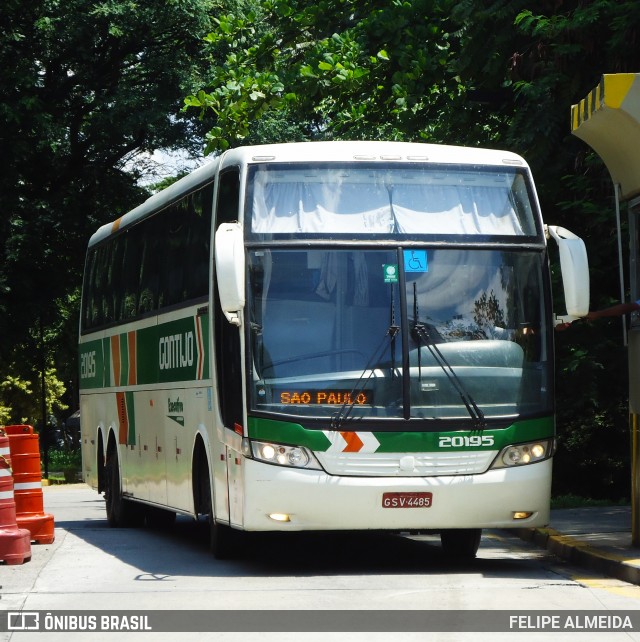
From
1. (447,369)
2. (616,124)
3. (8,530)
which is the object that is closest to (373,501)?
(447,369)

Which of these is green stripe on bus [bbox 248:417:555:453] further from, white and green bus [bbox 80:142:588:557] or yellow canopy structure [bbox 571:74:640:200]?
yellow canopy structure [bbox 571:74:640:200]

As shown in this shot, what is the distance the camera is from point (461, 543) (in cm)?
1343

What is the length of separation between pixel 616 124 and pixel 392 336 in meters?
2.53

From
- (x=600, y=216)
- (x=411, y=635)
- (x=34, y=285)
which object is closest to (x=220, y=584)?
(x=411, y=635)

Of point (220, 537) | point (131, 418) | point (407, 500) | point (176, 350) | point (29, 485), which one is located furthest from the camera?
point (131, 418)

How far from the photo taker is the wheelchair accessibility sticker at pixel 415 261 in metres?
12.1

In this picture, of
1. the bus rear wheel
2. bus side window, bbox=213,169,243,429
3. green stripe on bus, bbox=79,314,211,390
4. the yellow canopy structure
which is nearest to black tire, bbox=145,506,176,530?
green stripe on bus, bbox=79,314,211,390

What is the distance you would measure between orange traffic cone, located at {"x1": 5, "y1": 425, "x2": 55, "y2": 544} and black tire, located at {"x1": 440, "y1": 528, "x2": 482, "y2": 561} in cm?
426

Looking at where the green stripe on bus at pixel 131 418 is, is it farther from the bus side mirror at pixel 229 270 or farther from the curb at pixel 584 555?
the bus side mirror at pixel 229 270

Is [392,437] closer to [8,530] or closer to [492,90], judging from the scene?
[8,530]

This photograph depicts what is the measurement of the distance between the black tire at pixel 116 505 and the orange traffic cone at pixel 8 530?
5242mm

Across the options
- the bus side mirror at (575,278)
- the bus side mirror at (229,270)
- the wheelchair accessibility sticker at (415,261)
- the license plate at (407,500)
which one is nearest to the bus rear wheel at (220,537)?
the license plate at (407,500)

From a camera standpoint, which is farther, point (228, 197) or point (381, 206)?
point (228, 197)

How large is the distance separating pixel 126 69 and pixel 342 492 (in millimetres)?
23618
